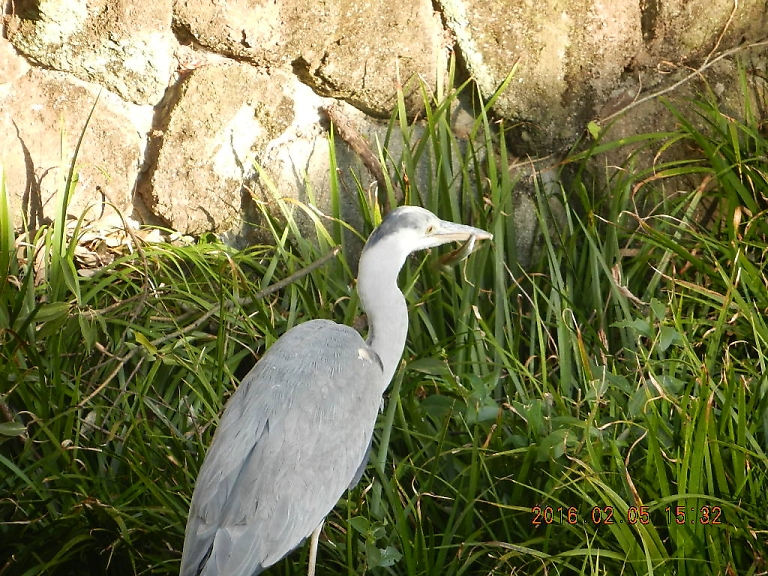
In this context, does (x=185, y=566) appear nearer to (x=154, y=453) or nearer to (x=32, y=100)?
(x=154, y=453)

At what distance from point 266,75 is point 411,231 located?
3.49 ft

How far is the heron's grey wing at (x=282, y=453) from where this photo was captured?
5.60ft

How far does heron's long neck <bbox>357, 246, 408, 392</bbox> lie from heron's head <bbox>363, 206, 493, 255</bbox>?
26mm

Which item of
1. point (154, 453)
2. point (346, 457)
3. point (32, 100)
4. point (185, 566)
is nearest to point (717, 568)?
point (346, 457)

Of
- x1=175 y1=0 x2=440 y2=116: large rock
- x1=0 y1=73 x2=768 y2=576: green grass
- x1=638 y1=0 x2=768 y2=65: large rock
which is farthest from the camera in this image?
x1=638 y1=0 x2=768 y2=65: large rock

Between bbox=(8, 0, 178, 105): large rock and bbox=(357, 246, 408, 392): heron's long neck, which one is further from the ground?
bbox=(8, 0, 178, 105): large rock

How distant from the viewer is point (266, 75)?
279 centimetres

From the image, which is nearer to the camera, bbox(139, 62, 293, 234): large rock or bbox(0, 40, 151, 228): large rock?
bbox(0, 40, 151, 228): large rock

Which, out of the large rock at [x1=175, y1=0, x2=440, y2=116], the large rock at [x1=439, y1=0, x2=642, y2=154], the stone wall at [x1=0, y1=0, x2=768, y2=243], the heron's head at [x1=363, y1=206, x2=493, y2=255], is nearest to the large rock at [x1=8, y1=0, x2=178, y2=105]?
the stone wall at [x1=0, y1=0, x2=768, y2=243]

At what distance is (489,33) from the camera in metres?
2.92
